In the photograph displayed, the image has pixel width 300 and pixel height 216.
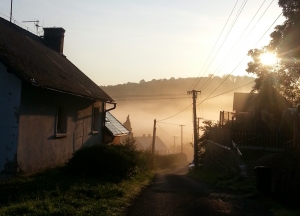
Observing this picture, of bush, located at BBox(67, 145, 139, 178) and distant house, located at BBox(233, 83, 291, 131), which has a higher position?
distant house, located at BBox(233, 83, 291, 131)

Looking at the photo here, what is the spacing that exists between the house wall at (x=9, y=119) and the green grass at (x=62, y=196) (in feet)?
2.38

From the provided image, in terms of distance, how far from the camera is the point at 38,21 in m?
23.8

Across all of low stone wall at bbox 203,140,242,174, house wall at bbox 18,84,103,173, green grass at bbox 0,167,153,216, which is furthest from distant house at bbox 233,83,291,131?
green grass at bbox 0,167,153,216

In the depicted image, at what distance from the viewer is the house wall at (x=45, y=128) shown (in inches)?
504

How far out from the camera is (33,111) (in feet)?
43.7

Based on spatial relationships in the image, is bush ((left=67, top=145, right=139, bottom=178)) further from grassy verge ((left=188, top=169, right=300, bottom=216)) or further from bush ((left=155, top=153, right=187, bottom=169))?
bush ((left=155, top=153, right=187, bottom=169))

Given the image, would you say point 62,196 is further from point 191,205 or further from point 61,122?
point 61,122

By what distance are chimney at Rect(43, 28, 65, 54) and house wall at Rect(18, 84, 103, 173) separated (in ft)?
20.7

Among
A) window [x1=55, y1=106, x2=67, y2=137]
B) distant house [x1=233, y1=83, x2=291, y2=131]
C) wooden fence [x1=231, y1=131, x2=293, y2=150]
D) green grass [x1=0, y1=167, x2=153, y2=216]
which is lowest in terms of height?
green grass [x1=0, y1=167, x2=153, y2=216]

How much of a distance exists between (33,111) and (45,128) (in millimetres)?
1282

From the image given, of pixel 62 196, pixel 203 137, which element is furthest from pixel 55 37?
pixel 203 137

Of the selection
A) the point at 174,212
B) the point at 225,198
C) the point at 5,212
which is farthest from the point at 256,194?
the point at 5,212

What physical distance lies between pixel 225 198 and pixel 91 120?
1088 cm

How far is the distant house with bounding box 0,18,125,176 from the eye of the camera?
40.2 feet
